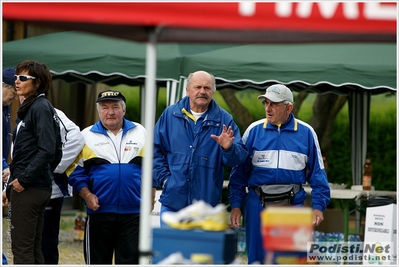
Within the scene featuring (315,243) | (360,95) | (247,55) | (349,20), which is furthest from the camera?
(360,95)

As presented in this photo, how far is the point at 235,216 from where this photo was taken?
561cm

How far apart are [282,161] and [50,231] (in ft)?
6.61

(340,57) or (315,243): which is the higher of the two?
(340,57)

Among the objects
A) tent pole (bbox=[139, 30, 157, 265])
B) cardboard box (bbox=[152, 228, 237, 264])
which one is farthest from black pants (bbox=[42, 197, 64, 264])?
tent pole (bbox=[139, 30, 157, 265])

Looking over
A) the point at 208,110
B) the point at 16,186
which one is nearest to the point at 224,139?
the point at 208,110

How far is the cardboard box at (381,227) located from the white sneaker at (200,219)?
427cm

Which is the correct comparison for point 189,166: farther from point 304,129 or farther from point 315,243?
point 315,243

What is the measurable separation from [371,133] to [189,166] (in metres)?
8.77

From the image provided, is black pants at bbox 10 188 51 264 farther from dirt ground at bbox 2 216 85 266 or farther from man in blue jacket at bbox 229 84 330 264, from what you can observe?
dirt ground at bbox 2 216 85 266

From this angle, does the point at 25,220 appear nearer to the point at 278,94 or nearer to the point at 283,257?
the point at 278,94

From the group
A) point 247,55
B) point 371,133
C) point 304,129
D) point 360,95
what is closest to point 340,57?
point 247,55

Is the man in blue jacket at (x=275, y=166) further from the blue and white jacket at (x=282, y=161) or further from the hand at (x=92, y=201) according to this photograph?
the hand at (x=92, y=201)

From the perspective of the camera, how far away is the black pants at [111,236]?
5.64m

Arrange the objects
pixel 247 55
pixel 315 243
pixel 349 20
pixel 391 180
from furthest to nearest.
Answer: pixel 391 180 < pixel 247 55 < pixel 315 243 < pixel 349 20
